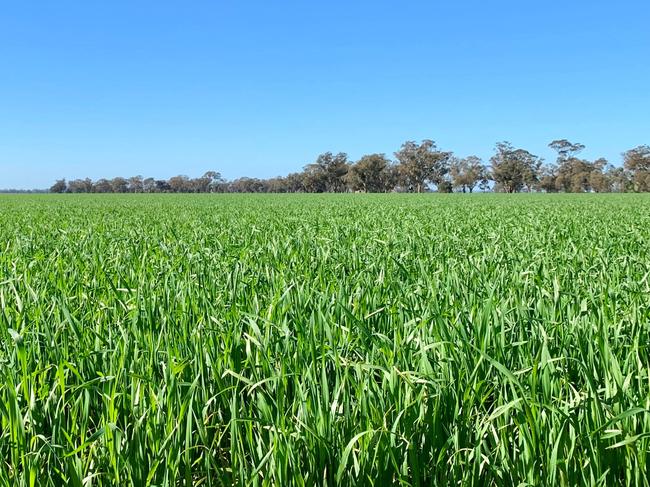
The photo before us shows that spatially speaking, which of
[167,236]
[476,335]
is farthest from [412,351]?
[167,236]

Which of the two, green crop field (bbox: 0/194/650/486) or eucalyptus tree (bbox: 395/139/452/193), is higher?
eucalyptus tree (bbox: 395/139/452/193)

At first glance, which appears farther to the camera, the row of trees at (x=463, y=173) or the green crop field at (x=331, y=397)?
the row of trees at (x=463, y=173)

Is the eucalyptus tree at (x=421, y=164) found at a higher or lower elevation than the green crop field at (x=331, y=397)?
higher

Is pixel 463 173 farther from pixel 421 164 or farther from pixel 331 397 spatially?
pixel 331 397

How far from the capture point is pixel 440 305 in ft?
10.4

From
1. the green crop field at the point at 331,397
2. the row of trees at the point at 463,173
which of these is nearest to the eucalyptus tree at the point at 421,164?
the row of trees at the point at 463,173

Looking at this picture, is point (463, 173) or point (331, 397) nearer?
point (331, 397)

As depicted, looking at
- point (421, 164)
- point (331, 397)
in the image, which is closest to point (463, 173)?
point (421, 164)

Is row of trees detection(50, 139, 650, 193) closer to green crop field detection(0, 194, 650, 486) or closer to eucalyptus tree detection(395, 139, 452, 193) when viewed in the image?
eucalyptus tree detection(395, 139, 452, 193)

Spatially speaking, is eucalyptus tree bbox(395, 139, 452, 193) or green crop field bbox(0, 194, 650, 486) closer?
green crop field bbox(0, 194, 650, 486)

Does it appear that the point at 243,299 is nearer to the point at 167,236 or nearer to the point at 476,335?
the point at 476,335

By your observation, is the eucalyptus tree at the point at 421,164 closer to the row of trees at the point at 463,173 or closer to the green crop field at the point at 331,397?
the row of trees at the point at 463,173

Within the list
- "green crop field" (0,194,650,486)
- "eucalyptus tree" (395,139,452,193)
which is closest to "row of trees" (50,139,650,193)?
"eucalyptus tree" (395,139,452,193)

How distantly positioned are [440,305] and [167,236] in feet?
22.3
